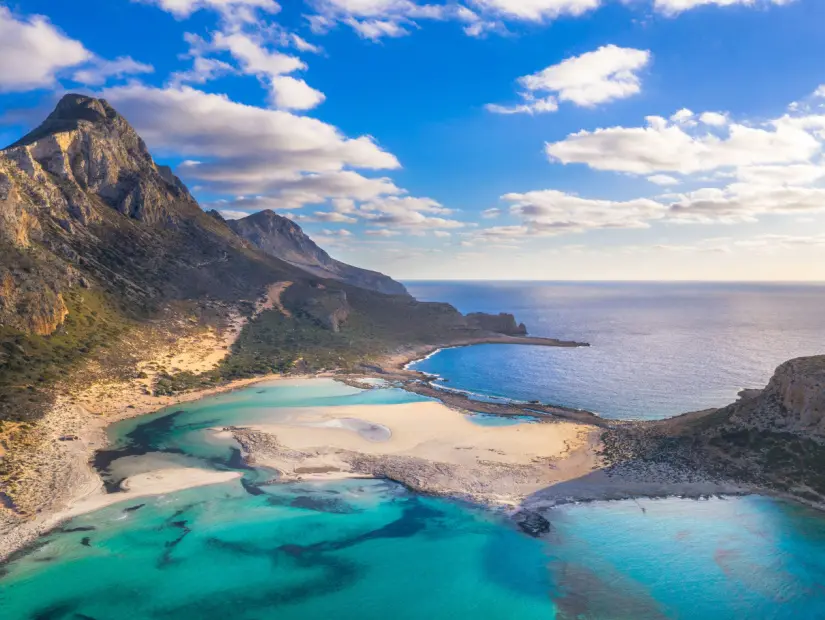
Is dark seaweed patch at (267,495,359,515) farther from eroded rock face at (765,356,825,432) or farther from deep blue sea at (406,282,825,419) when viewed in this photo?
deep blue sea at (406,282,825,419)

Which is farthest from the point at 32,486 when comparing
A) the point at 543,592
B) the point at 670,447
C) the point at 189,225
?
the point at 189,225

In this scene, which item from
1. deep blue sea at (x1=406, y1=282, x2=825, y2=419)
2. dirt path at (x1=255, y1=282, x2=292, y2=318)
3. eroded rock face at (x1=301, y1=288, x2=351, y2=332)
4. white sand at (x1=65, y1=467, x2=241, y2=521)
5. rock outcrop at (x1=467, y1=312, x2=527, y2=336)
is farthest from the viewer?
rock outcrop at (x1=467, y1=312, x2=527, y2=336)

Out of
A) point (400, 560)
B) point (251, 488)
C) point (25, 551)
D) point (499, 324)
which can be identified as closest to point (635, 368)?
point (499, 324)

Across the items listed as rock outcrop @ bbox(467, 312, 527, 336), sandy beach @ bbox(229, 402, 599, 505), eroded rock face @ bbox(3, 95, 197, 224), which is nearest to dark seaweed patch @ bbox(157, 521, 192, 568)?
sandy beach @ bbox(229, 402, 599, 505)

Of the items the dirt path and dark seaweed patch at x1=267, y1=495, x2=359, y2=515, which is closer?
dark seaweed patch at x1=267, y1=495, x2=359, y2=515

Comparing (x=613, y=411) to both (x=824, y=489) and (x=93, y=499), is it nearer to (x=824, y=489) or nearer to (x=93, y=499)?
(x=824, y=489)

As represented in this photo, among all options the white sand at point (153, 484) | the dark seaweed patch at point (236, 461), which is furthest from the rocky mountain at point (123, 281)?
the dark seaweed patch at point (236, 461)

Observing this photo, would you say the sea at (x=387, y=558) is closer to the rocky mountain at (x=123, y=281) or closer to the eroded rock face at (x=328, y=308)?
the rocky mountain at (x=123, y=281)
